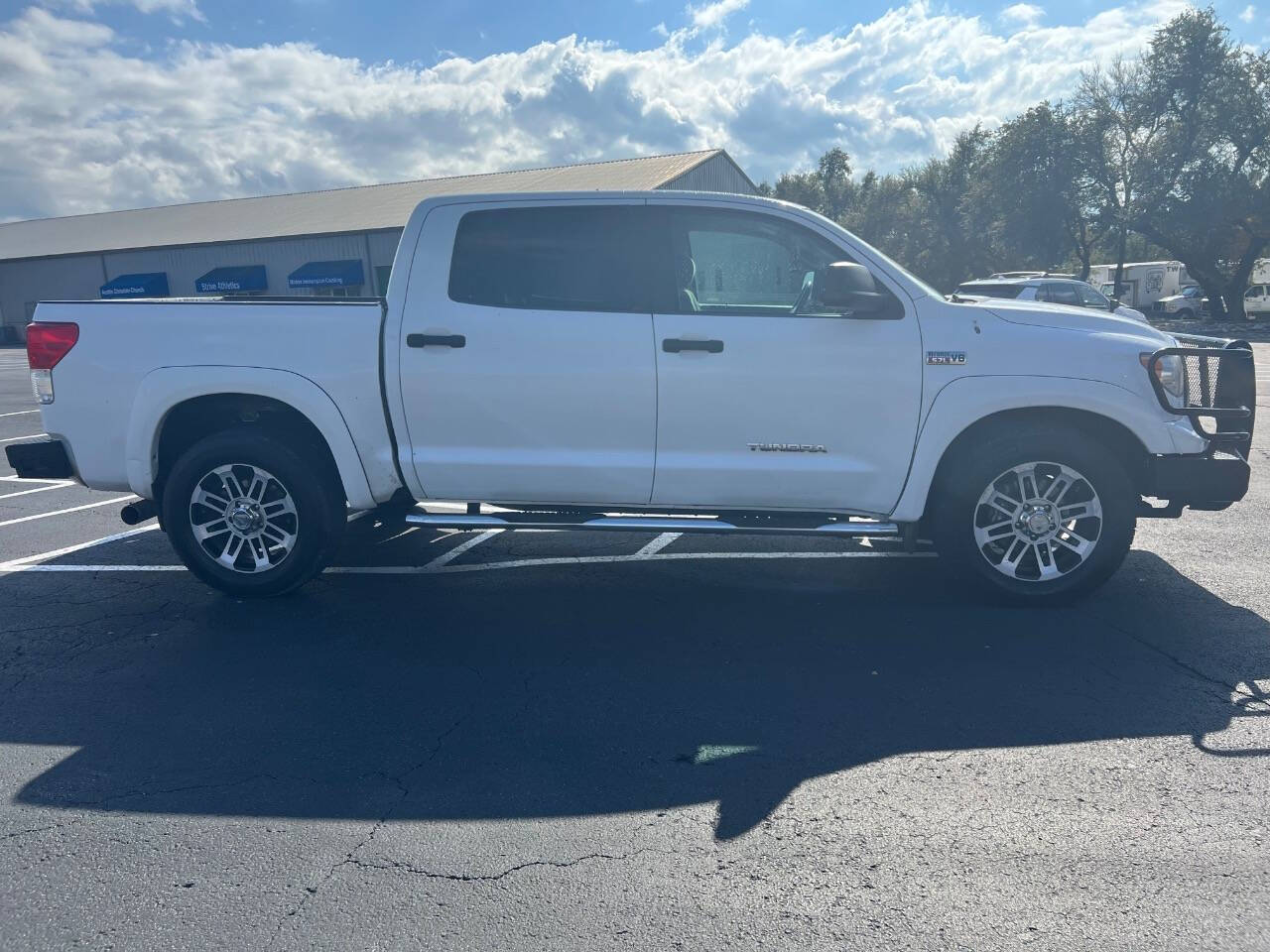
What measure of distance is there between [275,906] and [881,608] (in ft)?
11.4

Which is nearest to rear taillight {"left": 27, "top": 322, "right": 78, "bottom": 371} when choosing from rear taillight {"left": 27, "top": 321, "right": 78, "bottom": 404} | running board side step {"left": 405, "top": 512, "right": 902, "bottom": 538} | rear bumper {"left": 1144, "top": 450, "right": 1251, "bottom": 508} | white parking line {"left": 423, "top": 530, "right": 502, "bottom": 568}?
rear taillight {"left": 27, "top": 321, "right": 78, "bottom": 404}

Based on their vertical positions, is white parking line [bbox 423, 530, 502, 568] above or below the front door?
below

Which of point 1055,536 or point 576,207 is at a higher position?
point 576,207

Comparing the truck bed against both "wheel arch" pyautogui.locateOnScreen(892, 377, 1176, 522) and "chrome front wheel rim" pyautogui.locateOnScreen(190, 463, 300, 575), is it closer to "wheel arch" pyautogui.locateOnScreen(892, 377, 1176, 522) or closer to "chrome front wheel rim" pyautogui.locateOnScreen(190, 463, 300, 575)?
"chrome front wheel rim" pyautogui.locateOnScreen(190, 463, 300, 575)

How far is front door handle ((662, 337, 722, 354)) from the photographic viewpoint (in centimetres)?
496

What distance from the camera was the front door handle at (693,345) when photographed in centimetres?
496

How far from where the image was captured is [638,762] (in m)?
3.61

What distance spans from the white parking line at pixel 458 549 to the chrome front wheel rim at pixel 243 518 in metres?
1.10

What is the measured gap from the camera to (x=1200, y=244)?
39250 mm

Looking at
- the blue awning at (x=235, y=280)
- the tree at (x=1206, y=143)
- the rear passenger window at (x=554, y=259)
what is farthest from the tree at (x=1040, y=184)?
the rear passenger window at (x=554, y=259)

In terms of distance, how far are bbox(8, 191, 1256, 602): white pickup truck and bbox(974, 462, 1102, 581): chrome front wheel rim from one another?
12 millimetres

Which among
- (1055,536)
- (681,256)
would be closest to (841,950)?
(1055,536)

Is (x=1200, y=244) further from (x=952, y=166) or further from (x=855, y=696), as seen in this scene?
(x=855, y=696)

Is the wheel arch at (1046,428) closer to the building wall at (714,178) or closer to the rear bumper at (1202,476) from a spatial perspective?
the rear bumper at (1202,476)
